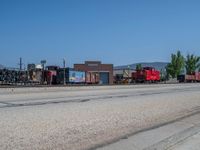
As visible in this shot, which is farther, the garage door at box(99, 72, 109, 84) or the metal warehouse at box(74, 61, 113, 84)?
the metal warehouse at box(74, 61, 113, 84)

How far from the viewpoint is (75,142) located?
34.4 ft

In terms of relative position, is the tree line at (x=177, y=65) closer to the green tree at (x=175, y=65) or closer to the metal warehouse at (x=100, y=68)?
the green tree at (x=175, y=65)

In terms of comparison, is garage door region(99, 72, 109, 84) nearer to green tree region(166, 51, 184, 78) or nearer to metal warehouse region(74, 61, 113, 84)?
metal warehouse region(74, 61, 113, 84)

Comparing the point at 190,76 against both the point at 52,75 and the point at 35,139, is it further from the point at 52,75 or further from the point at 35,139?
the point at 35,139

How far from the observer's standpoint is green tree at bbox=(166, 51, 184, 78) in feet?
455

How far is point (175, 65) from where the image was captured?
5487 inches

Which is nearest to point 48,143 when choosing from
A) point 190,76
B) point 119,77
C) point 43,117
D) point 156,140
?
point 156,140

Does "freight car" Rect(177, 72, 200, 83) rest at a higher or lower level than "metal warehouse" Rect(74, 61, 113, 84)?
lower

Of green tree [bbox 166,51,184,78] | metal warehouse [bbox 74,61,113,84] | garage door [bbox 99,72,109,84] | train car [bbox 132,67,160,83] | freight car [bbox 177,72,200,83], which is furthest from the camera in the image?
green tree [bbox 166,51,184,78]

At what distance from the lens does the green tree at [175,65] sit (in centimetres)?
13866

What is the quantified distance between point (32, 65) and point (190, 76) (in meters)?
45.6

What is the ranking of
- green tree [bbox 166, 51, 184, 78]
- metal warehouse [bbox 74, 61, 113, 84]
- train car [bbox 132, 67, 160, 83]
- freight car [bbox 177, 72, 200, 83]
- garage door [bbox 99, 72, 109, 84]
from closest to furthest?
train car [bbox 132, 67, 160, 83], freight car [bbox 177, 72, 200, 83], garage door [bbox 99, 72, 109, 84], metal warehouse [bbox 74, 61, 113, 84], green tree [bbox 166, 51, 184, 78]

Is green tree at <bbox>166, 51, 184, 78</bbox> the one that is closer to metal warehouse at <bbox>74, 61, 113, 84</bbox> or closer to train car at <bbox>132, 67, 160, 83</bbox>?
metal warehouse at <bbox>74, 61, 113, 84</bbox>

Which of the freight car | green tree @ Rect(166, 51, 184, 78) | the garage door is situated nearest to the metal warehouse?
the garage door
